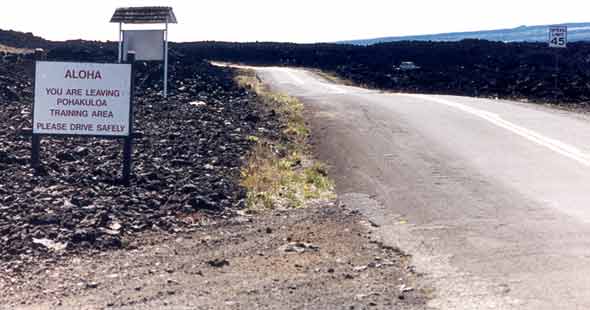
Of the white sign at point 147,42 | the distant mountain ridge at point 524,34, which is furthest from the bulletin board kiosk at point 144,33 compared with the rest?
the distant mountain ridge at point 524,34

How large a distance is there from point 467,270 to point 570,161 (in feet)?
24.7

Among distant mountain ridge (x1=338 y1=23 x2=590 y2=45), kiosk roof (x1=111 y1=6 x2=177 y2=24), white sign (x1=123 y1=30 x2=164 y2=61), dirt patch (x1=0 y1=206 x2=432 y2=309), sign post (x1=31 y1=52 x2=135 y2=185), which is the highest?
distant mountain ridge (x1=338 y1=23 x2=590 y2=45)

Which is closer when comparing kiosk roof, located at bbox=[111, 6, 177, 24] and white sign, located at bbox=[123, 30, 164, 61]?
kiosk roof, located at bbox=[111, 6, 177, 24]

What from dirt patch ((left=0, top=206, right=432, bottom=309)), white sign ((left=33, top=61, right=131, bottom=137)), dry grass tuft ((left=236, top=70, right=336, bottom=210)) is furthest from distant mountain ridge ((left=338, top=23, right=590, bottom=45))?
dirt patch ((left=0, top=206, right=432, bottom=309))

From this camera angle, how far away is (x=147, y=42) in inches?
1144

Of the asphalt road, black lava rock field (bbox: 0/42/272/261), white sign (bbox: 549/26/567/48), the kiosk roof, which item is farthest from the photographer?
white sign (bbox: 549/26/567/48)

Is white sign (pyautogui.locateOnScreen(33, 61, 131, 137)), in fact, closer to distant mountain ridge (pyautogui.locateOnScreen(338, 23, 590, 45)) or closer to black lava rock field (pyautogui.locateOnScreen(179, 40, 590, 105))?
black lava rock field (pyautogui.locateOnScreen(179, 40, 590, 105))

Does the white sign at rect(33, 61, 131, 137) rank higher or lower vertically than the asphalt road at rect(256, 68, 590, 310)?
higher

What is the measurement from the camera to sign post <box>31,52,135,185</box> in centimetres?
1243

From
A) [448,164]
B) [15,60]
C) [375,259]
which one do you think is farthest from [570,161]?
[15,60]

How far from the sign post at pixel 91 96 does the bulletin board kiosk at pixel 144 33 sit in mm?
15783

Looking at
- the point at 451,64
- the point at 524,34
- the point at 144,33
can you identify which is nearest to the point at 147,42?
the point at 144,33

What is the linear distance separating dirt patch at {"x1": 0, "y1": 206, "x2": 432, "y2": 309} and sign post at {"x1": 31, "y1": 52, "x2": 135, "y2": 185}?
2.96m

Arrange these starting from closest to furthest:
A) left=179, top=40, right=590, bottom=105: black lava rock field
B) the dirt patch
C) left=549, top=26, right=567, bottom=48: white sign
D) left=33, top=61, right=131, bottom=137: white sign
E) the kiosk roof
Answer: the dirt patch, left=33, top=61, right=131, bottom=137: white sign, the kiosk roof, left=549, top=26, right=567, bottom=48: white sign, left=179, top=40, right=590, bottom=105: black lava rock field
